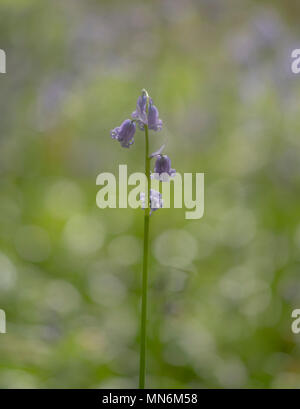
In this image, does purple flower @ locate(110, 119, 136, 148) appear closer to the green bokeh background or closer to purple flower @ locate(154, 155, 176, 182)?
purple flower @ locate(154, 155, 176, 182)

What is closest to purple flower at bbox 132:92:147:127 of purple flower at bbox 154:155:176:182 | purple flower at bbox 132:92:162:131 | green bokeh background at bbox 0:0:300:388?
purple flower at bbox 132:92:162:131

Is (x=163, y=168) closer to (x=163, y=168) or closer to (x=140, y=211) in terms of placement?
(x=163, y=168)

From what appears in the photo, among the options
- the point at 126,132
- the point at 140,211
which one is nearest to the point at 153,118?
→ the point at 126,132

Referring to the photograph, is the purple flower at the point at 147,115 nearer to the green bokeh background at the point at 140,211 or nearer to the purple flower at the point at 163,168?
the purple flower at the point at 163,168

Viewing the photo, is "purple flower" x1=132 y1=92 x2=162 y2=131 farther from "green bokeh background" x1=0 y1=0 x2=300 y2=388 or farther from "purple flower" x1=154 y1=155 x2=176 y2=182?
"green bokeh background" x1=0 y1=0 x2=300 y2=388

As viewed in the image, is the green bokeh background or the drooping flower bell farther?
the green bokeh background

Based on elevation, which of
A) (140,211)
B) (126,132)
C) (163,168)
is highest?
(140,211)

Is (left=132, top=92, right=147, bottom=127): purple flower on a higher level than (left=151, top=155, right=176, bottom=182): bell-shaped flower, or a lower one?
higher

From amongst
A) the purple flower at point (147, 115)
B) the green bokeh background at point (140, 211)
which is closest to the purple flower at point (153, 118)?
the purple flower at point (147, 115)
